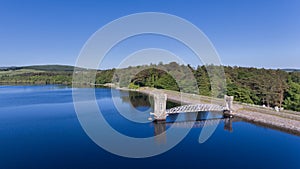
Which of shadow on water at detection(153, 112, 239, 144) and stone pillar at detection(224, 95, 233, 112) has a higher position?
stone pillar at detection(224, 95, 233, 112)

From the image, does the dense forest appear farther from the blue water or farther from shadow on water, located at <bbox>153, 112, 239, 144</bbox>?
the blue water

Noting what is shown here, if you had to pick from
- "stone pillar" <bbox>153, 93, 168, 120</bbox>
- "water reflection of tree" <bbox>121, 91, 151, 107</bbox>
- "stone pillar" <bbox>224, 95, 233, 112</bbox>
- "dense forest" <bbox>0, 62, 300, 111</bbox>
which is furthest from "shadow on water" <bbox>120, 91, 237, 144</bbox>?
"water reflection of tree" <bbox>121, 91, 151, 107</bbox>

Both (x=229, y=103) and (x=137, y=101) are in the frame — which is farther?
(x=137, y=101)

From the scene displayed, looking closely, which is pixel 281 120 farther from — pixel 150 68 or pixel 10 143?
pixel 150 68

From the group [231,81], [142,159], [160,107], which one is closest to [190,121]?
[160,107]

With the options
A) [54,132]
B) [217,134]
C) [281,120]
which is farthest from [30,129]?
[281,120]

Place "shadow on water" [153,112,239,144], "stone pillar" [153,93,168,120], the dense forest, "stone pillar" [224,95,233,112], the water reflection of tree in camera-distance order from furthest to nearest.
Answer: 1. the water reflection of tree
2. the dense forest
3. "stone pillar" [224,95,233,112]
4. "stone pillar" [153,93,168,120]
5. "shadow on water" [153,112,239,144]

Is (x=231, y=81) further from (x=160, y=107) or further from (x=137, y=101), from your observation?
(x=160, y=107)

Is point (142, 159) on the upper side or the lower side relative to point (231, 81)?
lower

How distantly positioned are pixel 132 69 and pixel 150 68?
3530mm

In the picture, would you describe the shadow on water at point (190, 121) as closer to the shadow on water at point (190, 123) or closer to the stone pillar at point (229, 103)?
the shadow on water at point (190, 123)

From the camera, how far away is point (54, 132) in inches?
585

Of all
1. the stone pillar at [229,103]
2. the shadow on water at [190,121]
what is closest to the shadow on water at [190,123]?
the shadow on water at [190,121]

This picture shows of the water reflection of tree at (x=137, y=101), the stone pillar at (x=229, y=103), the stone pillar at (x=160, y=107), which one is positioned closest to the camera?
the stone pillar at (x=160, y=107)
